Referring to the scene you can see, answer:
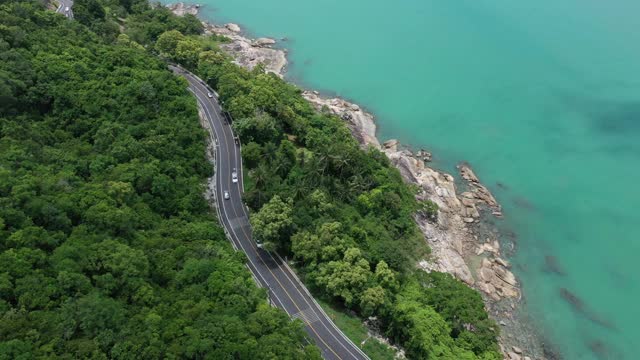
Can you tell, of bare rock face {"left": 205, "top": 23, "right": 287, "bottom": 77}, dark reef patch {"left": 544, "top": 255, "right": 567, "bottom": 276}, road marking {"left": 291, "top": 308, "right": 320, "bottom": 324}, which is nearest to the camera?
road marking {"left": 291, "top": 308, "right": 320, "bottom": 324}

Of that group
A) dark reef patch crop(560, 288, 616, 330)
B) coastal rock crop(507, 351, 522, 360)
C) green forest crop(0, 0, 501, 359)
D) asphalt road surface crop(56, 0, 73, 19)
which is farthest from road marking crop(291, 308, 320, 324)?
asphalt road surface crop(56, 0, 73, 19)

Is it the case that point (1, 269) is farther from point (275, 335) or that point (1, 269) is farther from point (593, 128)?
point (593, 128)

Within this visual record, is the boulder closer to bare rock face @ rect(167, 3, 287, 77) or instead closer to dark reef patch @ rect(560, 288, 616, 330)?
dark reef patch @ rect(560, 288, 616, 330)

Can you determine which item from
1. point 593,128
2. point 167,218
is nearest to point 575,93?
point 593,128

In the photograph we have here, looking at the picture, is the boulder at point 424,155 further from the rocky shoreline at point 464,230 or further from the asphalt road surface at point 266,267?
the asphalt road surface at point 266,267

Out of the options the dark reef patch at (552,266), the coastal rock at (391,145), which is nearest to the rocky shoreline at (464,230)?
the coastal rock at (391,145)

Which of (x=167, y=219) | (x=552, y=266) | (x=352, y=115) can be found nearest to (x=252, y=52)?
(x=352, y=115)
